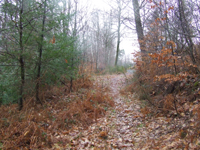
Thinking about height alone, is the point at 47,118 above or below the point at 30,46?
below

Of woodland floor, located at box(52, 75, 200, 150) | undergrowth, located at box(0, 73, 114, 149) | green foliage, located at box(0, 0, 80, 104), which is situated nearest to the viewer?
woodland floor, located at box(52, 75, 200, 150)

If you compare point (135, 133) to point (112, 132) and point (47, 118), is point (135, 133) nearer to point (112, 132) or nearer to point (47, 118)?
point (112, 132)

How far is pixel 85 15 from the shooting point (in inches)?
389

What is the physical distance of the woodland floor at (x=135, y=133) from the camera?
3.18 m

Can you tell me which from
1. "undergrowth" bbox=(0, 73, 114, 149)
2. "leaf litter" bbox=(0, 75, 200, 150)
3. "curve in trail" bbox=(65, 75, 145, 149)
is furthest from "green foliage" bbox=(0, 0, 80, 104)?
"curve in trail" bbox=(65, 75, 145, 149)

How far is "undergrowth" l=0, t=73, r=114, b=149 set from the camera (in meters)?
3.80

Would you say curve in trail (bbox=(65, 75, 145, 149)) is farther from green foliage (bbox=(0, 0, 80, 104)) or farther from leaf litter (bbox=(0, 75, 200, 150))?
green foliage (bbox=(0, 0, 80, 104))

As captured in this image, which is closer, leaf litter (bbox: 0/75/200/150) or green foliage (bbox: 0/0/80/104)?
leaf litter (bbox: 0/75/200/150)

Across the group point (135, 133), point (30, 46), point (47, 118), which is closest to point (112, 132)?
point (135, 133)

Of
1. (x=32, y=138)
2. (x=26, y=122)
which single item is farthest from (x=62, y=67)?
(x=32, y=138)

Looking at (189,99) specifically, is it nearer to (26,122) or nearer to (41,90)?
(26,122)

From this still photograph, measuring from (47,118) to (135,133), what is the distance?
288 cm

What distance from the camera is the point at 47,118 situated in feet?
16.6

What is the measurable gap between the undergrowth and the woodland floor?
0.31 meters
